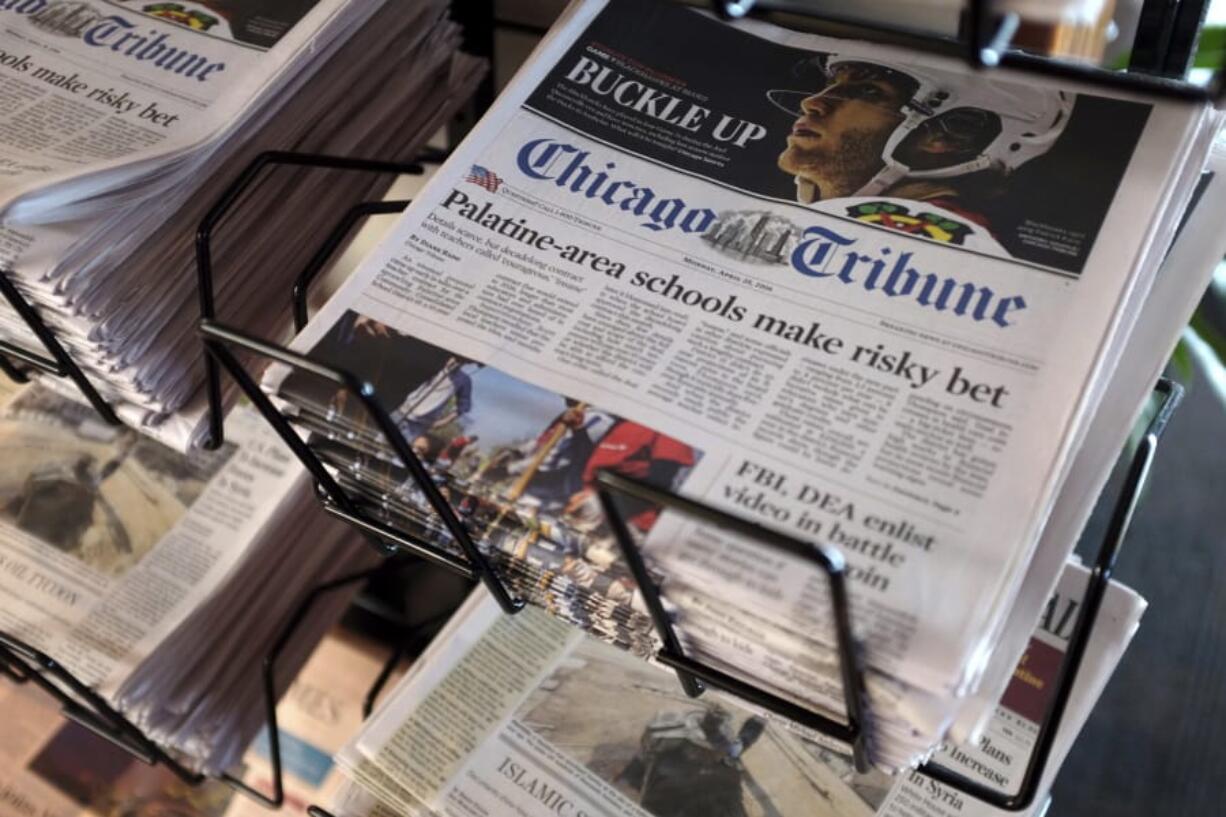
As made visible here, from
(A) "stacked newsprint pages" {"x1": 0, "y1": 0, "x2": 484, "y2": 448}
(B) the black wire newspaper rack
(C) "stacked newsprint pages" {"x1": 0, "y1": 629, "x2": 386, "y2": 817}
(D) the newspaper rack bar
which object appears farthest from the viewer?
(C) "stacked newsprint pages" {"x1": 0, "y1": 629, "x2": 386, "y2": 817}

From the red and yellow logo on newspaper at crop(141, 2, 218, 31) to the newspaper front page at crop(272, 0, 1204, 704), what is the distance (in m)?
0.15

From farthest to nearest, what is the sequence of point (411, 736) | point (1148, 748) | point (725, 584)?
point (1148, 748), point (411, 736), point (725, 584)

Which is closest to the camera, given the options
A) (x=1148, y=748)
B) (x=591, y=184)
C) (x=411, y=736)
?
(x=591, y=184)

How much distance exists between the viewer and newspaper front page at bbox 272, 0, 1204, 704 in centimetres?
34

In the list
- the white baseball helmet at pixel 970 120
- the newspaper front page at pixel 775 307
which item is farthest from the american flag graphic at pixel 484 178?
the white baseball helmet at pixel 970 120

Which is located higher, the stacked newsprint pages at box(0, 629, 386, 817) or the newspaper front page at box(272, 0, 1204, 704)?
the newspaper front page at box(272, 0, 1204, 704)

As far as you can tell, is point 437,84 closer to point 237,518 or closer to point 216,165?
point 216,165

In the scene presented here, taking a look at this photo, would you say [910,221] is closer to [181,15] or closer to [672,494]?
[672,494]

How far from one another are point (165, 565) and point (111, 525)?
51 mm

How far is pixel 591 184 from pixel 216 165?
17cm

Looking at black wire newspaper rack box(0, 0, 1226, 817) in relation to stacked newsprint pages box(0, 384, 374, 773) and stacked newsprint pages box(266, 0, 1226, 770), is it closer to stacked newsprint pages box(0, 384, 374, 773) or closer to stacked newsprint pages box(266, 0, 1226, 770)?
stacked newsprint pages box(266, 0, 1226, 770)

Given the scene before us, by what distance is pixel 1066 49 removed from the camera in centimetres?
47

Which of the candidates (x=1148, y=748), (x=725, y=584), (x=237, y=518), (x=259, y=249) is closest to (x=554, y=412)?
(x=725, y=584)

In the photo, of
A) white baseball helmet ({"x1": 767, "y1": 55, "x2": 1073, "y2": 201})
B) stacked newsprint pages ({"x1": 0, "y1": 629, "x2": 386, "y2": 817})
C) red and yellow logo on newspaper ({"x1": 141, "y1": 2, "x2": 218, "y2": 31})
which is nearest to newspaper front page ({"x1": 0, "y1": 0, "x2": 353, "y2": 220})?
red and yellow logo on newspaper ({"x1": 141, "y1": 2, "x2": 218, "y2": 31})
